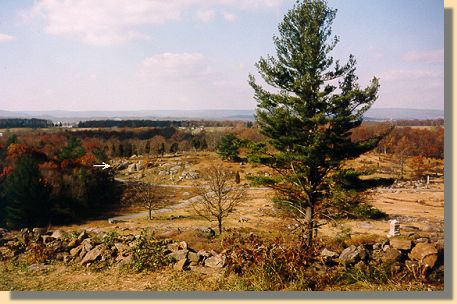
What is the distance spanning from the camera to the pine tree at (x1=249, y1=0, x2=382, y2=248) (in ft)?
24.3

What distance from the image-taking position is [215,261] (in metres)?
6.21

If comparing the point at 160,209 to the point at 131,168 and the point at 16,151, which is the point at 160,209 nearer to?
the point at 131,168

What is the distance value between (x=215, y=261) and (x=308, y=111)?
12.9 feet

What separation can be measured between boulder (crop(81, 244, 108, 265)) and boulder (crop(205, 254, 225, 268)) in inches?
86.0

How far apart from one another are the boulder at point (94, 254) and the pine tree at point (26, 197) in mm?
4331

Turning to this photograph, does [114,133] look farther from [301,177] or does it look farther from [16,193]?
[301,177]

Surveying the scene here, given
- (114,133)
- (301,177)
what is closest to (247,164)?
(301,177)

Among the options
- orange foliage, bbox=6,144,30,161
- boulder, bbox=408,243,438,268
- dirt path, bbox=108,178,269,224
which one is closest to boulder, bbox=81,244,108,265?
dirt path, bbox=108,178,269,224

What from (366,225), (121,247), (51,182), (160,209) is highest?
(51,182)

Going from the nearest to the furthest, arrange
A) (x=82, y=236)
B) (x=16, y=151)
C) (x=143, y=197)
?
(x=82, y=236) → (x=16, y=151) → (x=143, y=197)

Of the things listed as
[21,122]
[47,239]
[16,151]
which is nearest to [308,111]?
[47,239]

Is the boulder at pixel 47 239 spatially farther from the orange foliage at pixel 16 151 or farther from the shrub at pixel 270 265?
the orange foliage at pixel 16 151

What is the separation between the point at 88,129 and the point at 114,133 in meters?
1.08

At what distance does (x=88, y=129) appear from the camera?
571 inches
